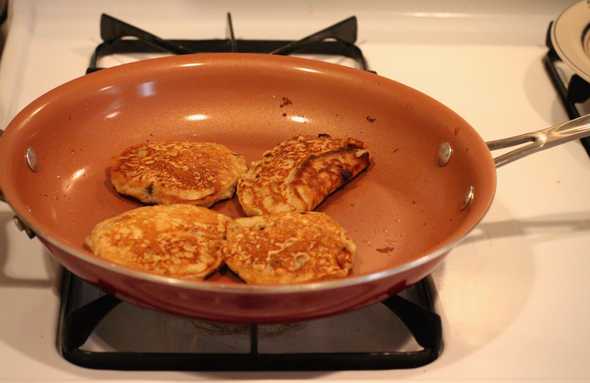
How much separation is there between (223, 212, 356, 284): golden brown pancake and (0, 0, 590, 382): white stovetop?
0.38 feet

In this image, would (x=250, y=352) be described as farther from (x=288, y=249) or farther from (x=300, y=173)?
(x=300, y=173)

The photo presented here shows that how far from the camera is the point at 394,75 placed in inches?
53.8

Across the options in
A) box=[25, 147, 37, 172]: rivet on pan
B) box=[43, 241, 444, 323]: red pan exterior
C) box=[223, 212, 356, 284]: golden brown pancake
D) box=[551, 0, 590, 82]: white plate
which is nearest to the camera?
box=[43, 241, 444, 323]: red pan exterior

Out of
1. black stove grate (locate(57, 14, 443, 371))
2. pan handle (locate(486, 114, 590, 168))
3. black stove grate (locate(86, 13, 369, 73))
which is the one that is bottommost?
black stove grate (locate(57, 14, 443, 371))

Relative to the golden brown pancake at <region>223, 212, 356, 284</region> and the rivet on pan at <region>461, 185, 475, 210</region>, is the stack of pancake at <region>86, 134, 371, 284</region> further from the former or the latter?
the rivet on pan at <region>461, 185, 475, 210</region>

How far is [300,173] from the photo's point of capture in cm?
98

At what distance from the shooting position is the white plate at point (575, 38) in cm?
120

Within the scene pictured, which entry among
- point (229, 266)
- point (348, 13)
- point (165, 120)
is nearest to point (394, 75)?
point (348, 13)

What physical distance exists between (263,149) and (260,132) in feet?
0.12

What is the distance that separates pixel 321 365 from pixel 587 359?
1.09 ft

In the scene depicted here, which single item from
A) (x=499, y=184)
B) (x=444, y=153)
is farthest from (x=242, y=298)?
(x=499, y=184)

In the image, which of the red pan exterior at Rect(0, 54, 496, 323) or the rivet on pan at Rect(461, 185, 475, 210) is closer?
the red pan exterior at Rect(0, 54, 496, 323)

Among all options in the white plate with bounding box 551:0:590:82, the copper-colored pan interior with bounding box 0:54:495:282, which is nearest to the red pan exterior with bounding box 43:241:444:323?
the copper-colored pan interior with bounding box 0:54:495:282

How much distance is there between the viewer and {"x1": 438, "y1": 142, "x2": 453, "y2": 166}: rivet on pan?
99cm
